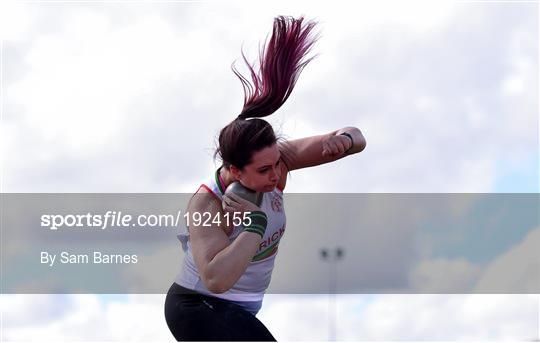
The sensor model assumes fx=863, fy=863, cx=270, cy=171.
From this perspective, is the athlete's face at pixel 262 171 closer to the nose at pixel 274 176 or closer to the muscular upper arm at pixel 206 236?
the nose at pixel 274 176

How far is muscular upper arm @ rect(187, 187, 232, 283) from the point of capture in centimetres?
564

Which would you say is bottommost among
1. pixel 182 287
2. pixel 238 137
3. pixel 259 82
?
pixel 182 287

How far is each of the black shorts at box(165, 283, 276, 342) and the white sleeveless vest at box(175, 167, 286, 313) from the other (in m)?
0.07

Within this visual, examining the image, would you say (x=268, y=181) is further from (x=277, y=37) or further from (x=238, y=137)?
(x=277, y=37)

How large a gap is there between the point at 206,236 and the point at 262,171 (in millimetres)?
580

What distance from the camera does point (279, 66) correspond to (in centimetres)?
654

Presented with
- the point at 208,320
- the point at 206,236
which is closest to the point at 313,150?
the point at 206,236

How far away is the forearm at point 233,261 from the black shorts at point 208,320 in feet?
1.16

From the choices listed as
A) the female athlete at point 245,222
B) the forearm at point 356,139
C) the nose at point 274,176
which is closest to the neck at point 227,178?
the female athlete at point 245,222

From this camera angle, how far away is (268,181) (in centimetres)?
586

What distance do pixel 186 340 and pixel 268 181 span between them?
1.26 metres

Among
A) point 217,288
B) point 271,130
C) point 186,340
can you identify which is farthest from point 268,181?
point 186,340

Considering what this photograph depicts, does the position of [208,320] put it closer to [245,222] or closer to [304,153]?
[245,222]

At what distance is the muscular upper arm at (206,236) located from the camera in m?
5.64
